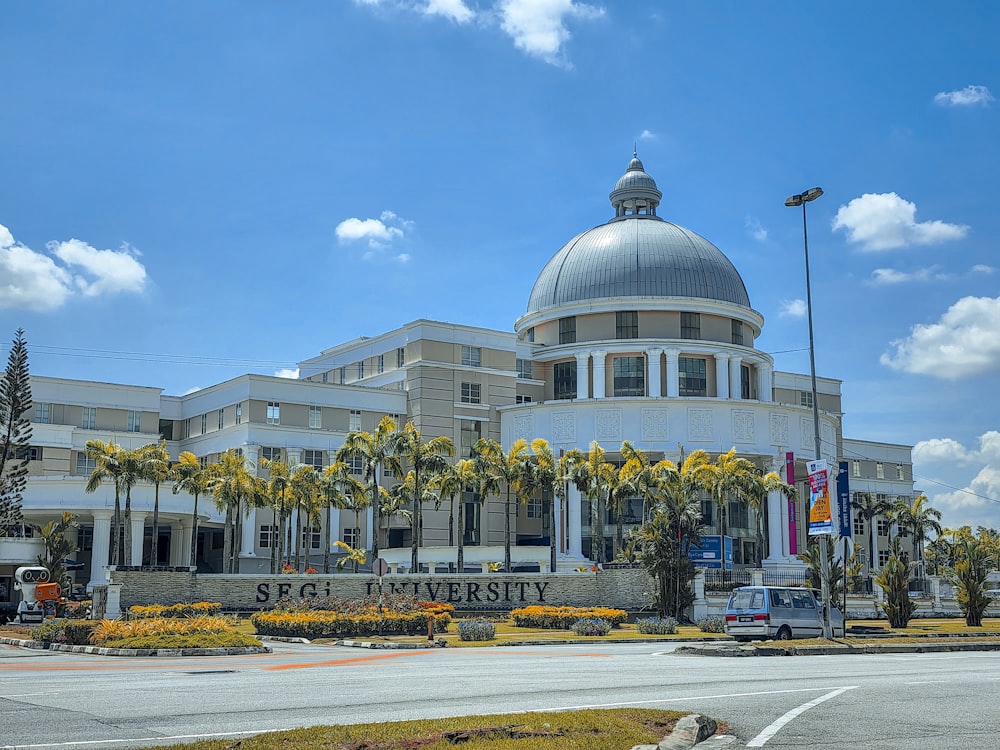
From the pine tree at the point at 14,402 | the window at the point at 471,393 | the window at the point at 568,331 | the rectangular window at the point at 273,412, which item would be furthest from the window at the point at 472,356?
the pine tree at the point at 14,402

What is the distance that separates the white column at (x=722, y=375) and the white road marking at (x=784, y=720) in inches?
2659

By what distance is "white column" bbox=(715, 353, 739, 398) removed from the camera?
85312 millimetres

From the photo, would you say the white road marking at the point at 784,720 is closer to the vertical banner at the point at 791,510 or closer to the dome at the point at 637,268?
the vertical banner at the point at 791,510

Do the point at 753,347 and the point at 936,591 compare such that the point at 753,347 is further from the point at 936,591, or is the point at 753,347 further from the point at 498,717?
the point at 498,717

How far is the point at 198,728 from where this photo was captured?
45.0 ft

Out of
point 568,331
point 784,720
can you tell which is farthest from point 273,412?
point 784,720

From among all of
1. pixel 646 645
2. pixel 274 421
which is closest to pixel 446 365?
pixel 274 421

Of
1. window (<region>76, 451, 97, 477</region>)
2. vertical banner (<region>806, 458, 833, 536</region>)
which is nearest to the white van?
vertical banner (<region>806, 458, 833, 536</region>)

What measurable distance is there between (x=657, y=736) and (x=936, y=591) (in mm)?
58585

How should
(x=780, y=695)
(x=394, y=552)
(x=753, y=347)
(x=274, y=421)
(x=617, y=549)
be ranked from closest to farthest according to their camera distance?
(x=780, y=695), (x=617, y=549), (x=394, y=552), (x=274, y=421), (x=753, y=347)

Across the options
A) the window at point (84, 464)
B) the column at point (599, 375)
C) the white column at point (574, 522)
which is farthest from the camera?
the column at point (599, 375)

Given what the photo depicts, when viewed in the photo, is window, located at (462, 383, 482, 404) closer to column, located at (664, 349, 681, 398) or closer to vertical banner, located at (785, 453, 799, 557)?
column, located at (664, 349, 681, 398)

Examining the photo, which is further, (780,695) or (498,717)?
(780,695)

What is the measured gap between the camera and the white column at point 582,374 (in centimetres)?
8600
